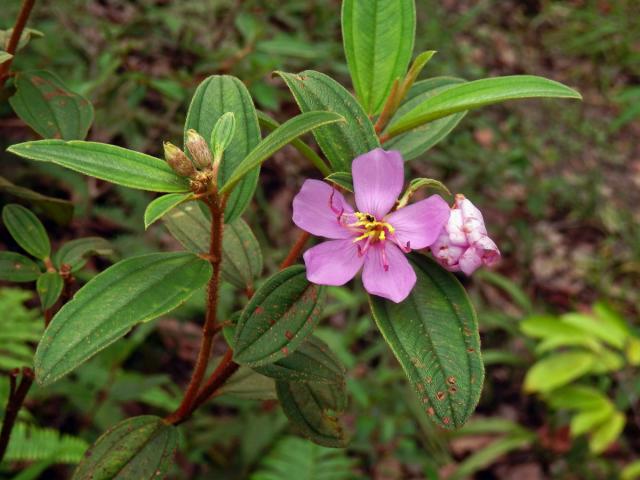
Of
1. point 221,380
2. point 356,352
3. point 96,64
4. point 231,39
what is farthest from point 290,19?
point 221,380

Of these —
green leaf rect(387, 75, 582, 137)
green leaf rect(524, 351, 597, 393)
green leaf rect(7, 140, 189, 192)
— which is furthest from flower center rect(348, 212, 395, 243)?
A: green leaf rect(524, 351, 597, 393)

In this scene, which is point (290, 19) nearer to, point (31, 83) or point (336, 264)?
point (31, 83)

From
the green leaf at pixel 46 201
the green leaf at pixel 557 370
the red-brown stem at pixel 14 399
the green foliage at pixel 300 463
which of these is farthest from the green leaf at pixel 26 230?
the green leaf at pixel 557 370

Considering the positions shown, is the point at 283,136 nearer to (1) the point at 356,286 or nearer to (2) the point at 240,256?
(2) the point at 240,256

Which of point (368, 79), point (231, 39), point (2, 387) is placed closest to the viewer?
point (368, 79)

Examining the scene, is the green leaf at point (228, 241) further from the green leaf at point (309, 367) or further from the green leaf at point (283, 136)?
the green leaf at point (283, 136)

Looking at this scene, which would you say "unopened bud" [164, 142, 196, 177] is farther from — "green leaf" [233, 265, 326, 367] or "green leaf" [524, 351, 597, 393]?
"green leaf" [524, 351, 597, 393]
